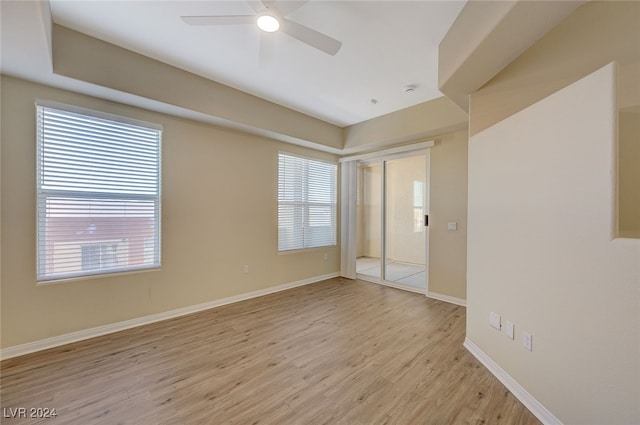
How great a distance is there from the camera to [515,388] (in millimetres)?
1952

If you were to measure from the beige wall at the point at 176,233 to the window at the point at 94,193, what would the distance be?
0.09 m

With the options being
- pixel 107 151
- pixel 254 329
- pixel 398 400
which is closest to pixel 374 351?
pixel 398 400

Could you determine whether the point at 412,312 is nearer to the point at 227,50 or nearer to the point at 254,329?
the point at 254,329

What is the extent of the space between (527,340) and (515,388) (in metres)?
0.39

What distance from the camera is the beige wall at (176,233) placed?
2.44 m

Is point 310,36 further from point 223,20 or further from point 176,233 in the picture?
point 176,233

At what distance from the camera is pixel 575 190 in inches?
61.0

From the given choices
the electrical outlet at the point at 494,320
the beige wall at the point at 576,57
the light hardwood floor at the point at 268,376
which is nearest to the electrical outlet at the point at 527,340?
the electrical outlet at the point at 494,320

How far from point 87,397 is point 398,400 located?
7.37 ft

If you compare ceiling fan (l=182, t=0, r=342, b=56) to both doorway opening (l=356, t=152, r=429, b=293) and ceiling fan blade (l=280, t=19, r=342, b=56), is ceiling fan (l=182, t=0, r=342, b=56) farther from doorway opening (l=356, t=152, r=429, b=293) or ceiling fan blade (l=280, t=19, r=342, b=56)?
doorway opening (l=356, t=152, r=429, b=293)

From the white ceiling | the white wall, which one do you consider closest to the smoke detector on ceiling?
the white ceiling

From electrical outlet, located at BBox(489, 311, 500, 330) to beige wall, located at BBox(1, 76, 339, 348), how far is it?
3.16 meters

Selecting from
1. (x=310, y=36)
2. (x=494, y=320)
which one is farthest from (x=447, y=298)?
(x=310, y=36)

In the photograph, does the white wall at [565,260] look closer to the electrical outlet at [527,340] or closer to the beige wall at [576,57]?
the electrical outlet at [527,340]
